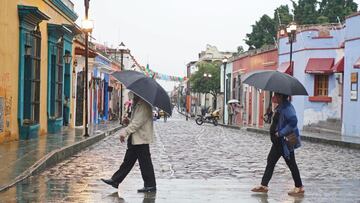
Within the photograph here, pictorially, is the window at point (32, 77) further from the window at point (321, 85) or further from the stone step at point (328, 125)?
the window at point (321, 85)

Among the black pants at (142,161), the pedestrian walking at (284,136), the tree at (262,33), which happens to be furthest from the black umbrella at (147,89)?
the tree at (262,33)

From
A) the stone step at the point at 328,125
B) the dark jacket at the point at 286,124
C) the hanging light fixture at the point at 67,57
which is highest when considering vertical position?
the hanging light fixture at the point at 67,57

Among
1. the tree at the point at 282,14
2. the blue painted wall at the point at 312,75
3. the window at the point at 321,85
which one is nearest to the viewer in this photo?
the blue painted wall at the point at 312,75

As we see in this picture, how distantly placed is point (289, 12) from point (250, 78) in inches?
2204

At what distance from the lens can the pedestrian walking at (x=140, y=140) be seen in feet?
30.3

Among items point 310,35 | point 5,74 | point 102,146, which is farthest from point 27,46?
point 310,35

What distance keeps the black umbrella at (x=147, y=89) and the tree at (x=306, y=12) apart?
5025 centimetres

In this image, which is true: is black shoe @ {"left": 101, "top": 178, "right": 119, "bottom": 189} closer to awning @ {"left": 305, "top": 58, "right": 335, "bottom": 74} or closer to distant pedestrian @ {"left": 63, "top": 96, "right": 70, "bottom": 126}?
distant pedestrian @ {"left": 63, "top": 96, "right": 70, "bottom": 126}

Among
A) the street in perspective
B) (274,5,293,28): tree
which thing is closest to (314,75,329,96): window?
the street in perspective

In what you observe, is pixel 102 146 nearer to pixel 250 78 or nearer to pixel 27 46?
pixel 27 46

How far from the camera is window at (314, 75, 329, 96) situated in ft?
110

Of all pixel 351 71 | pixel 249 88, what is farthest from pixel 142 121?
pixel 249 88

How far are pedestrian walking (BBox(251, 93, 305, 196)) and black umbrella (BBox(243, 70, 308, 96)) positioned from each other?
0.11m

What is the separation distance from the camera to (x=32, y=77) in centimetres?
1861
